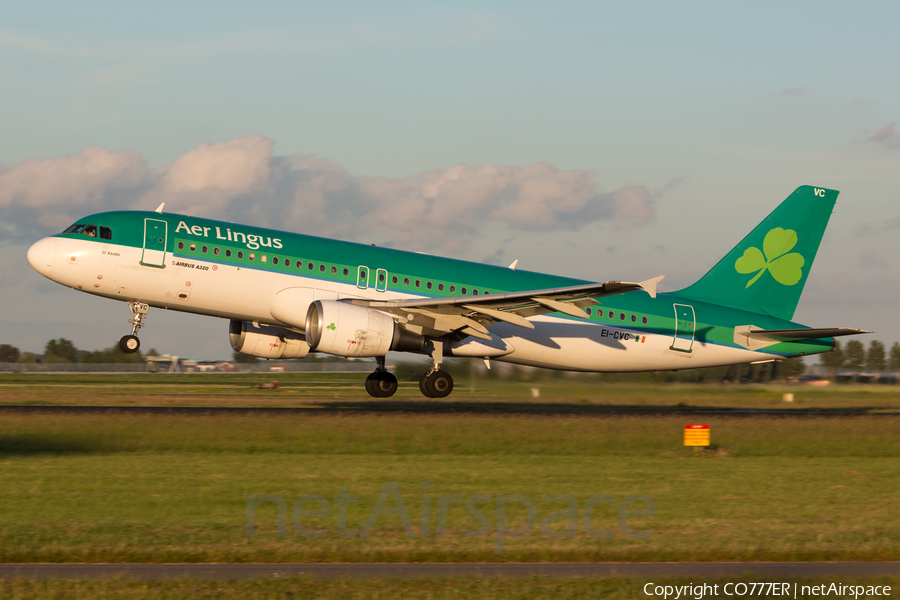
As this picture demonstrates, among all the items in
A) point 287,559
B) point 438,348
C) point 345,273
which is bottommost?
point 287,559

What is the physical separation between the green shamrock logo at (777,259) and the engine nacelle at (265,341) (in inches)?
710

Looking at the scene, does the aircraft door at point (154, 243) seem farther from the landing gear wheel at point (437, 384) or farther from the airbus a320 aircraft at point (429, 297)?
the landing gear wheel at point (437, 384)

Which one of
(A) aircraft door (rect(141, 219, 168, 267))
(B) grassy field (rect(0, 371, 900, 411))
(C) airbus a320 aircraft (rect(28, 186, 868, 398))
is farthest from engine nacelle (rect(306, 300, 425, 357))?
(B) grassy field (rect(0, 371, 900, 411))

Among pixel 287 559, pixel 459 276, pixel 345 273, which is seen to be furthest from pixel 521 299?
pixel 287 559

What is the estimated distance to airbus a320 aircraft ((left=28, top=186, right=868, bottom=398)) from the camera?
89.4 feet

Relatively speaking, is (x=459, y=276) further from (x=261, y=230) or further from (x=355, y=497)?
(x=355, y=497)

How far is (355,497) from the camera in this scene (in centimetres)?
1677

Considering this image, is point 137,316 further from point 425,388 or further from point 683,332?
point 683,332

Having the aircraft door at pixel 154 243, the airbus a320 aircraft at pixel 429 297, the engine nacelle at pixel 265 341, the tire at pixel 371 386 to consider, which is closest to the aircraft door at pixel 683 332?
the airbus a320 aircraft at pixel 429 297

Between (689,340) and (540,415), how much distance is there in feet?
25.5

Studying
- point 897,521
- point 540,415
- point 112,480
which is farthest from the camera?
point 540,415

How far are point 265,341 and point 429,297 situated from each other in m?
6.35

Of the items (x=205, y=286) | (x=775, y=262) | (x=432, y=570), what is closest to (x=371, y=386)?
(x=205, y=286)

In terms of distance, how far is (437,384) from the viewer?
1212 inches
